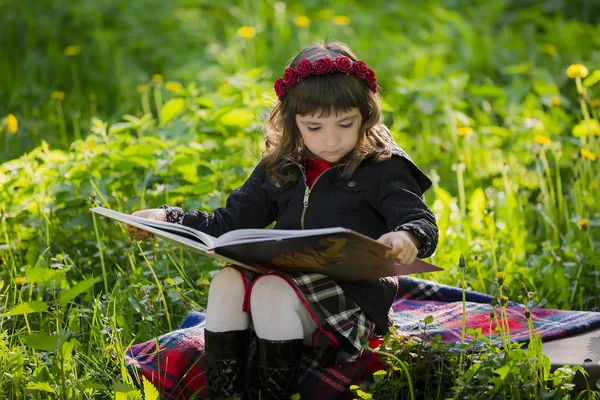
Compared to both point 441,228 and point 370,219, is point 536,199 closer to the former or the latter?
point 441,228

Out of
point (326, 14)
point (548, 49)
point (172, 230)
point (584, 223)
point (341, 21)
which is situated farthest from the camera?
point (326, 14)

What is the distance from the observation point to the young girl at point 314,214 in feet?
7.77

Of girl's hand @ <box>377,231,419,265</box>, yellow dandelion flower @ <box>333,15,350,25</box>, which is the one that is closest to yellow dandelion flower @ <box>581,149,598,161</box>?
girl's hand @ <box>377,231,419,265</box>

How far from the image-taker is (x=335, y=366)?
2.51 metres

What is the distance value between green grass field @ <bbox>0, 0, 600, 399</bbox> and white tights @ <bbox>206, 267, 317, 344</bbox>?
9.9 inches

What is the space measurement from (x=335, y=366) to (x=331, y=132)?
60 cm

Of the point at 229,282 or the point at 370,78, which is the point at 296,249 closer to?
the point at 229,282

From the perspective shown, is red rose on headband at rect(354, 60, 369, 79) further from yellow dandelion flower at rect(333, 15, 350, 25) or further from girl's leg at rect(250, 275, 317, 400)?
yellow dandelion flower at rect(333, 15, 350, 25)

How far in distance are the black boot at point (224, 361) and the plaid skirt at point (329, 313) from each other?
0.29 feet

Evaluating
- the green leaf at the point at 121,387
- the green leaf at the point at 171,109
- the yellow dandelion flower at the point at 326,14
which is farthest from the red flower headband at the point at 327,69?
the yellow dandelion flower at the point at 326,14

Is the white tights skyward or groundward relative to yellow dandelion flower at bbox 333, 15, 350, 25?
groundward

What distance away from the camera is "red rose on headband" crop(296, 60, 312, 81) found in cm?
251

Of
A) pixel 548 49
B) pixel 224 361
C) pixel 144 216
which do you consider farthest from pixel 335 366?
pixel 548 49

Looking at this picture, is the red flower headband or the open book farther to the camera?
the red flower headband
